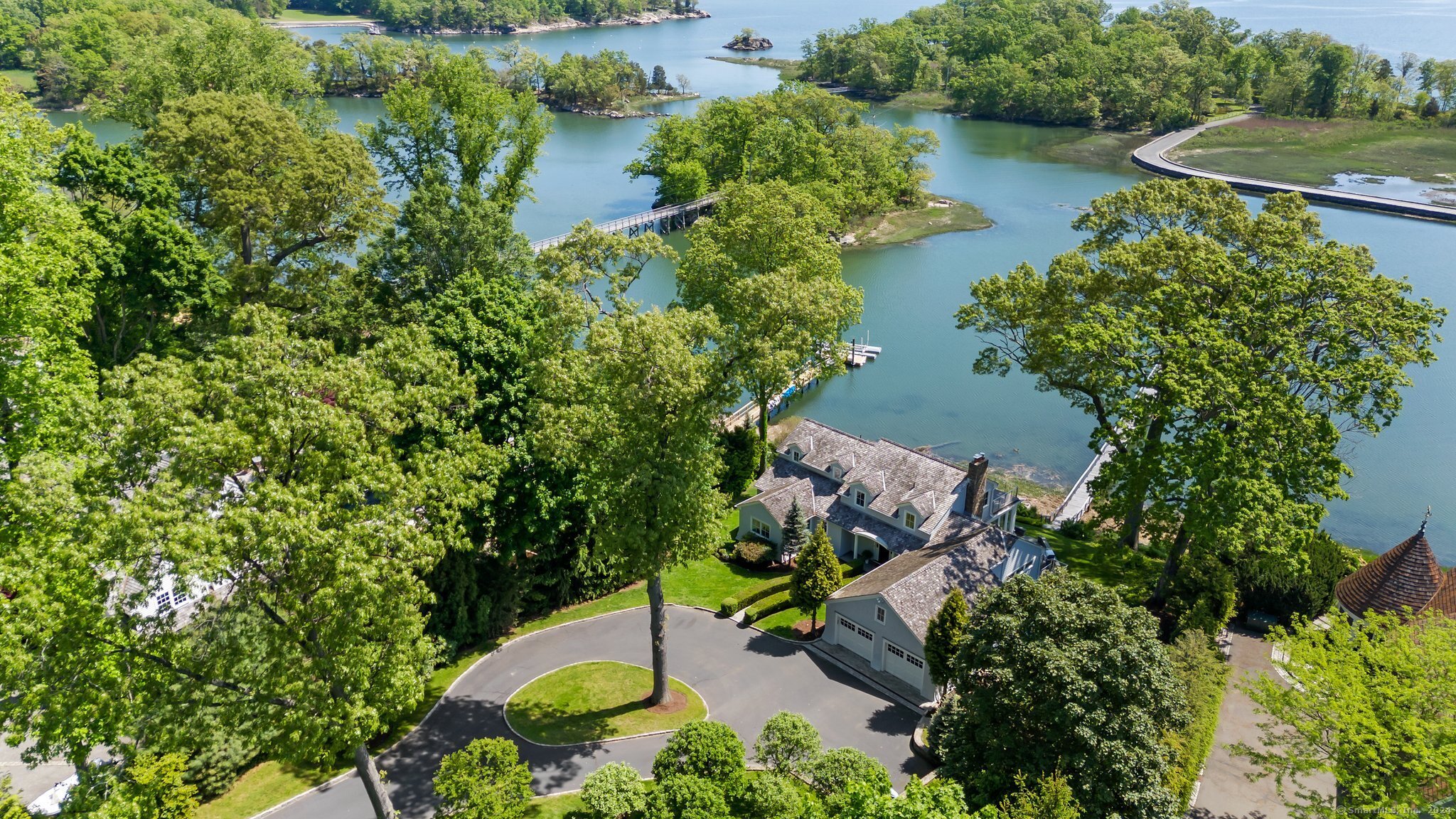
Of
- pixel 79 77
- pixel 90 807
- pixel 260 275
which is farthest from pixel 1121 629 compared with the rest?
pixel 79 77

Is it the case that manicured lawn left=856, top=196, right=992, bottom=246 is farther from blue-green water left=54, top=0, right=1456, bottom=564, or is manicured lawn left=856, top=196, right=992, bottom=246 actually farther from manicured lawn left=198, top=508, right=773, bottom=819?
manicured lawn left=198, top=508, right=773, bottom=819

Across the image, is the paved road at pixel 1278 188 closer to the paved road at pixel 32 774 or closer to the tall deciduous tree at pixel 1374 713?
the tall deciduous tree at pixel 1374 713

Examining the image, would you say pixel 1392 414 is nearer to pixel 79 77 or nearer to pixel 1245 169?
pixel 1245 169

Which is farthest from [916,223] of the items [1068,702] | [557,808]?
[557,808]

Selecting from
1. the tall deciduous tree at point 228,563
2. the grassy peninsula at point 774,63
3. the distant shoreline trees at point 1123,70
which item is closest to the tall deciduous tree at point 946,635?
the tall deciduous tree at point 228,563

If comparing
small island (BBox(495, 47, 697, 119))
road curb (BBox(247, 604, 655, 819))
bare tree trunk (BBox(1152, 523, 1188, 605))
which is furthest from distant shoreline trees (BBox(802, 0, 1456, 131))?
road curb (BBox(247, 604, 655, 819))

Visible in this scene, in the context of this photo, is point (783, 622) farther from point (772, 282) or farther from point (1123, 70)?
point (1123, 70)

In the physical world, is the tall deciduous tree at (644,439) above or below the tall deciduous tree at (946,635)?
above
